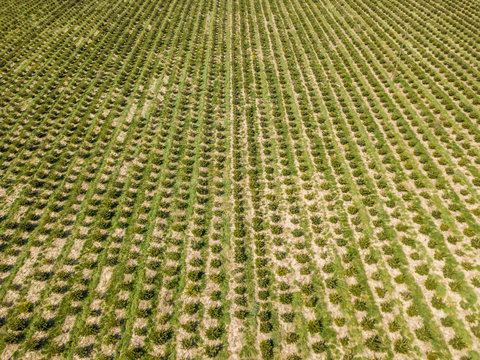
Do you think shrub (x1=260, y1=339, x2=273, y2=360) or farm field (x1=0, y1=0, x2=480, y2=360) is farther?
farm field (x1=0, y1=0, x2=480, y2=360)

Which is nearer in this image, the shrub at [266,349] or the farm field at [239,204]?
the shrub at [266,349]

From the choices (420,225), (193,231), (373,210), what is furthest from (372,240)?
(193,231)

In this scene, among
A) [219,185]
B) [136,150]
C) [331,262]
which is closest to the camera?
[331,262]

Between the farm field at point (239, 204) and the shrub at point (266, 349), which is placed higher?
the farm field at point (239, 204)

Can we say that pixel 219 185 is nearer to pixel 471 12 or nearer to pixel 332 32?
pixel 332 32

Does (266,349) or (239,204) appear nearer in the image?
(266,349)

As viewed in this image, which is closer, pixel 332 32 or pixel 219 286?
Answer: pixel 219 286

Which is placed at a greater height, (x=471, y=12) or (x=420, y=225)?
(x=471, y=12)

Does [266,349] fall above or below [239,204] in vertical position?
below
